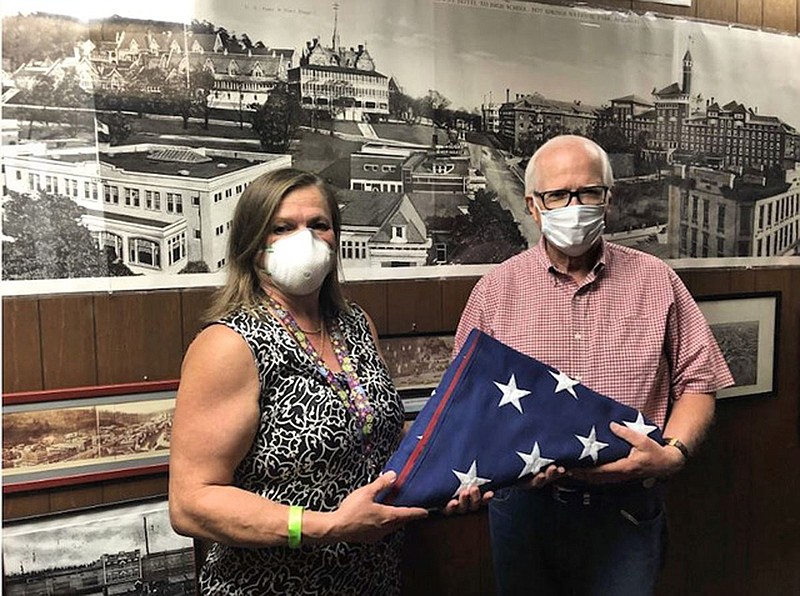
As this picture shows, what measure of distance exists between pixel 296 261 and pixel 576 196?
0.62 m

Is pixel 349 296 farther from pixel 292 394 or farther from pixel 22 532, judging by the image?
pixel 22 532

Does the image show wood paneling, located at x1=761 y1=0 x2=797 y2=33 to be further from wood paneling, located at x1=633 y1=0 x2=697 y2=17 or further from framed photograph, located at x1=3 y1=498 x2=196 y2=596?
framed photograph, located at x1=3 y1=498 x2=196 y2=596

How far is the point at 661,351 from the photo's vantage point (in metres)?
1.50

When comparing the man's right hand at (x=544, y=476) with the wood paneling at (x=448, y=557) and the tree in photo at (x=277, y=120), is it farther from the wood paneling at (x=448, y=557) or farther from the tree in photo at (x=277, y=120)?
the tree in photo at (x=277, y=120)

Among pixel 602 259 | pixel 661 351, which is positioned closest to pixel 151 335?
pixel 602 259

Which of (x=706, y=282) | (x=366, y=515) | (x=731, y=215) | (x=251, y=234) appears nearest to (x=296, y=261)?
(x=251, y=234)

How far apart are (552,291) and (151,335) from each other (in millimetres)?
909

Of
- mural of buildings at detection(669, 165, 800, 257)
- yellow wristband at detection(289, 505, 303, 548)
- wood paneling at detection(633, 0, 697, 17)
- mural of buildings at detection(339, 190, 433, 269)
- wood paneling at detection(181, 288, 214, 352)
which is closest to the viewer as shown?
yellow wristband at detection(289, 505, 303, 548)

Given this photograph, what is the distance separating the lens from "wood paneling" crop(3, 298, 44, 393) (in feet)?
4.97

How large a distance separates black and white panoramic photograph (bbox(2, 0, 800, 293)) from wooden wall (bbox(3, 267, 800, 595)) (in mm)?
68

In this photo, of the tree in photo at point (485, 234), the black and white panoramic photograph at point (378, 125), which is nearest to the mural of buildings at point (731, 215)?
the black and white panoramic photograph at point (378, 125)

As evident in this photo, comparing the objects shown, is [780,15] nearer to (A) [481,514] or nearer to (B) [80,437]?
(A) [481,514]

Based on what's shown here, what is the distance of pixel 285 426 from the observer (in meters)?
1.22

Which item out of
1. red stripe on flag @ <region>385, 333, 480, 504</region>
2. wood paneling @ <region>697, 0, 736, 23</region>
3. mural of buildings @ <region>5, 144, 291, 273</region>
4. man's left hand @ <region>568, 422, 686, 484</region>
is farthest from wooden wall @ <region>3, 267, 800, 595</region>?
wood paneling @ <region>697, 0, 736, 23</region>
